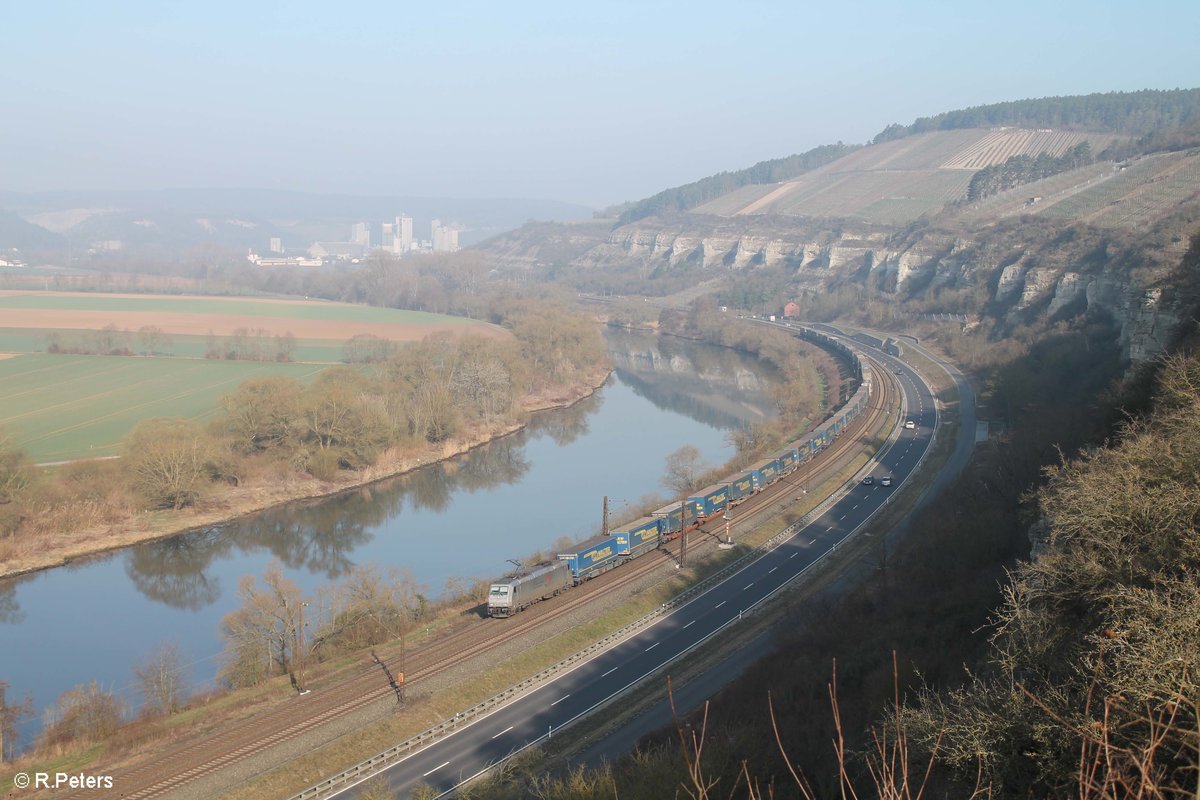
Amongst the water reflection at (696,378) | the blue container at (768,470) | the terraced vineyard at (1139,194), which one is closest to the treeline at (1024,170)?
the terraced vineyard at (1139,194)

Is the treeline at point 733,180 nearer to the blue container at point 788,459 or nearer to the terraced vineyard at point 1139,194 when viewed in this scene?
the terraced vineyard at point 1139,194

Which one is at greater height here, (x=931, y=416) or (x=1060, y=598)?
(x=1060, y=598)

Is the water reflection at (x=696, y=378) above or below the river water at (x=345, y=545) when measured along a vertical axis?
below

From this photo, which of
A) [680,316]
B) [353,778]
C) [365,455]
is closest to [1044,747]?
[353,778]

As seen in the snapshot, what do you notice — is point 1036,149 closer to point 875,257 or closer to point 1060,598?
point 875,257

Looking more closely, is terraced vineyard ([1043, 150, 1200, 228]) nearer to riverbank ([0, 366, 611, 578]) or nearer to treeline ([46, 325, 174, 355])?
riverbank ([0, 366, 611, 578])

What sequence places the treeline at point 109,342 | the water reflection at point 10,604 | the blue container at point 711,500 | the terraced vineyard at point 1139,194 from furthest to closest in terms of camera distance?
the terraced vineyard at point 1139,194, the treeline at point 109,342, the blue container at point 711,500, the water reflection at point 10,604

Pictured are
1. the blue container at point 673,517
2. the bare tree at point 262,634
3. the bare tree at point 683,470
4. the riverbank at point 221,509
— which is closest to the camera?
the bare tree at point 262,634
